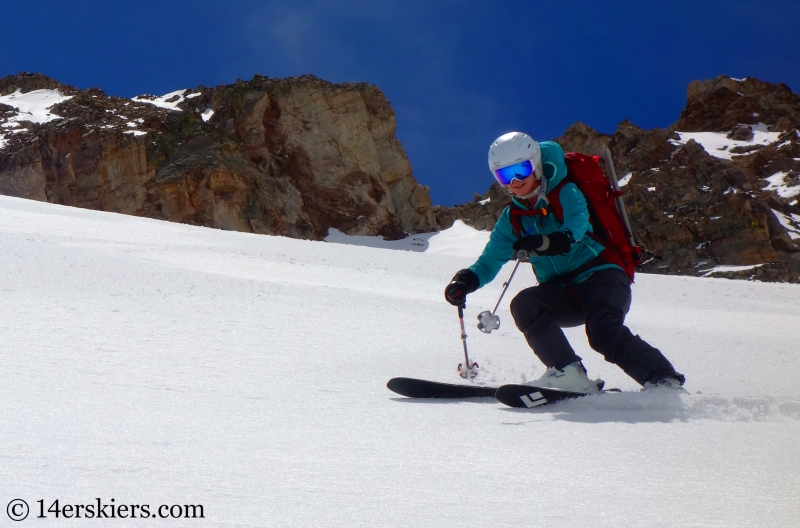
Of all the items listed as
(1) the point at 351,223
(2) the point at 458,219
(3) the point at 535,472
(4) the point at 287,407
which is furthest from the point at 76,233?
(2) the point at 458,219

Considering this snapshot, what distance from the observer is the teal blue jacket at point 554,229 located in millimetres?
3943

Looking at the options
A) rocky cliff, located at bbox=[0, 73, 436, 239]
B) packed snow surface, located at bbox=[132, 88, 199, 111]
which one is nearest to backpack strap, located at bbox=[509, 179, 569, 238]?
rocky cliff, located at bbox=[0, 73, 436, 239]

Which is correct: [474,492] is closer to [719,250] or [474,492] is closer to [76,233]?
[76,233]

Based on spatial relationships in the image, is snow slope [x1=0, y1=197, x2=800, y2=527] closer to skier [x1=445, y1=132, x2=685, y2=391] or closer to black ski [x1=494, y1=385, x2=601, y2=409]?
black ski [x1=494, y1=385, x2=601, y2=409]

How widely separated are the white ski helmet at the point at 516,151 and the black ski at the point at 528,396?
1275 mm

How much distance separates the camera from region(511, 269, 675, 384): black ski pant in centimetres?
366

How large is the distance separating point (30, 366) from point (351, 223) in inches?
3212

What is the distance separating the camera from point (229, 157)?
240 ft

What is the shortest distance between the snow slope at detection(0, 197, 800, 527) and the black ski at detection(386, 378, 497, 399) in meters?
0.10

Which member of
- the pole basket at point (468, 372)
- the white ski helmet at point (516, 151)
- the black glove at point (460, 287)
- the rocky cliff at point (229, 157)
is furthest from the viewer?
the rocky cliff at point (229, 157)

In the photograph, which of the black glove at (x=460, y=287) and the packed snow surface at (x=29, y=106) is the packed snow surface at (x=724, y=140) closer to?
the packed snow surface at (x=29, y=106)

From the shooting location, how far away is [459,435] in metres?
2.78

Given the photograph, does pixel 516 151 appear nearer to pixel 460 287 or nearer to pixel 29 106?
pixel 460 287

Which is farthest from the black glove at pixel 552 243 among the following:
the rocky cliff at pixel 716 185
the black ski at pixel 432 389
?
the rocky cliff at pixel 716 185
